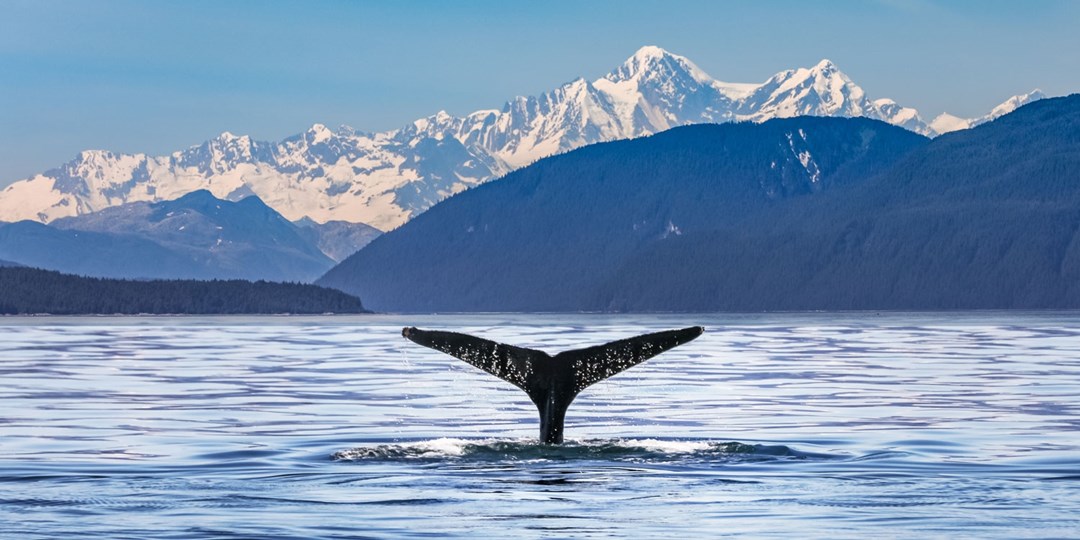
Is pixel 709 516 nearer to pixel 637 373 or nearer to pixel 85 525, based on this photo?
pixel 85 525

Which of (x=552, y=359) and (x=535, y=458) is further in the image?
(x=535, y=458)

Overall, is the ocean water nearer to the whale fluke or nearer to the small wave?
the small wave

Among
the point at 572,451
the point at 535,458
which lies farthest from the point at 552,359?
the point at 572,451

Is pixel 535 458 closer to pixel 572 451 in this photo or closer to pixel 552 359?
pixel 572 451

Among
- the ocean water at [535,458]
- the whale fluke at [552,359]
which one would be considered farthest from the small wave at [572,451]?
the whale fluke at [552,359]

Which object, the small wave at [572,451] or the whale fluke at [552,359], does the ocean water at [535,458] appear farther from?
the whale fluke at [552,359]

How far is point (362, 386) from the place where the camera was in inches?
2096

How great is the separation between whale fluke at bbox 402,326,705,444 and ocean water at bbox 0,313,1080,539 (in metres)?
1.20

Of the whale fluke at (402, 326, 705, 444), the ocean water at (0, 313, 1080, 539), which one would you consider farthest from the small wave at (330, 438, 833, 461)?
the whale fluke at (402, 326, 705, 444)

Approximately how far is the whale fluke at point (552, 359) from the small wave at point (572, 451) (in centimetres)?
122

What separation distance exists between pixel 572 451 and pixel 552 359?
2.49 metres

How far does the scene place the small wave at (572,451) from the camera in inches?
1073

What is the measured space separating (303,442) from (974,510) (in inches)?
567

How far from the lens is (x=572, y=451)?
2778 centimetres
